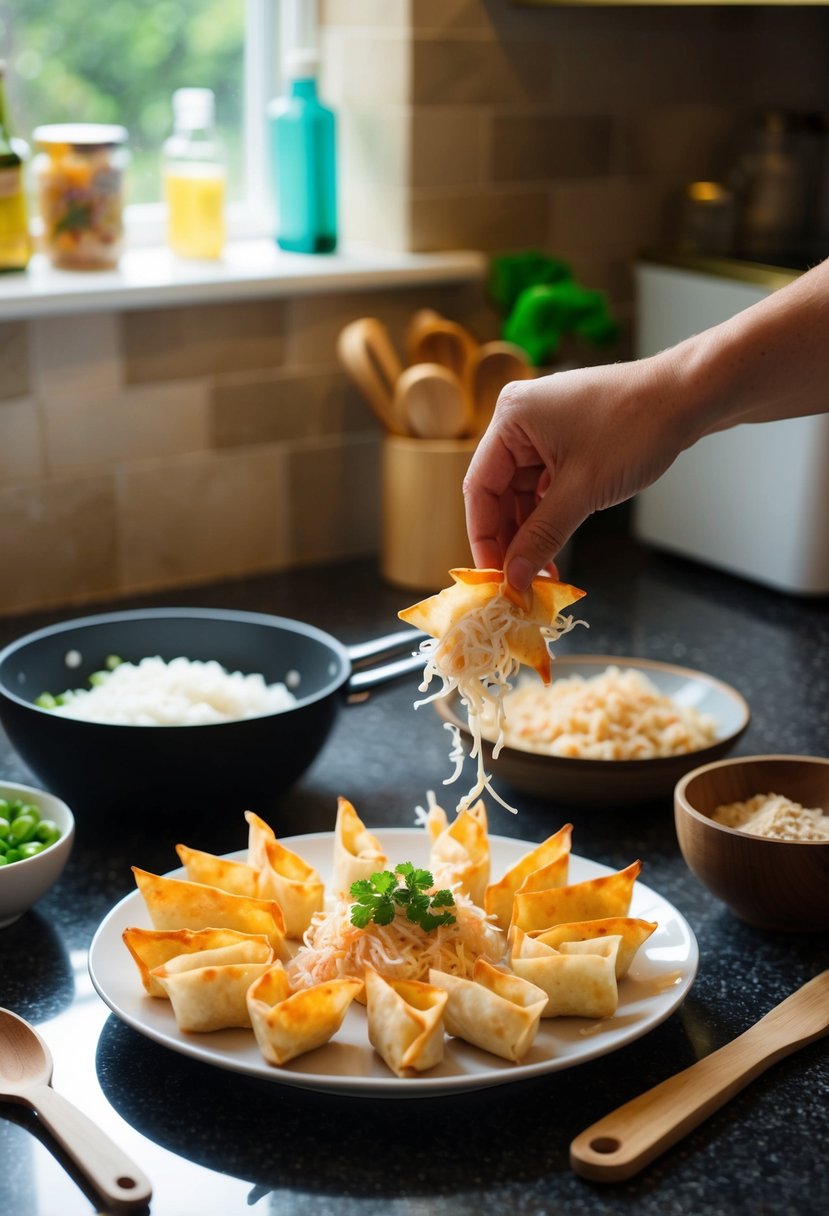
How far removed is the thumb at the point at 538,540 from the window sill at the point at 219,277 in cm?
84

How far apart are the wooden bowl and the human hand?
0.22 meters

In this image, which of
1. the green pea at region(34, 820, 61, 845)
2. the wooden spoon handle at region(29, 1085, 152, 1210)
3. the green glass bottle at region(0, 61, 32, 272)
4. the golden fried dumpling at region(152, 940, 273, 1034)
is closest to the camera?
the wooden spoon handle at region(29, 1085, 152, 1210)

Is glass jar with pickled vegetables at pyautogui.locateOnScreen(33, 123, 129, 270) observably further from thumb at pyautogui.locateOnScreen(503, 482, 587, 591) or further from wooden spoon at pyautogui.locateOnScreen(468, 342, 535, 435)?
thumb at pyautogui.locateOnScreen(503, 482, 587, 591)

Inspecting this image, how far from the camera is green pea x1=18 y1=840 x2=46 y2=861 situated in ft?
3.58

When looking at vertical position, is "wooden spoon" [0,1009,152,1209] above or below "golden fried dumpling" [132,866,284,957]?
below

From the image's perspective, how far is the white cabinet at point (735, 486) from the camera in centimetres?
184

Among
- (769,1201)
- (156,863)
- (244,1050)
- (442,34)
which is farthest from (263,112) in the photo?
(769,1201)

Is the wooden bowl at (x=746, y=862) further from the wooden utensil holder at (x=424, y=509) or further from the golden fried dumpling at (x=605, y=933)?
the wooden utensil holder at (x=424, y=509)

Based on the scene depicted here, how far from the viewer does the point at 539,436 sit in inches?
42.4

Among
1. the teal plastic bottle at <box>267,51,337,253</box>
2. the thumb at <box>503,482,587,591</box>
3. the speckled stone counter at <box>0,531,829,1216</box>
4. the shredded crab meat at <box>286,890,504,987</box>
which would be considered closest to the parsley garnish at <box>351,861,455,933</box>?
the shredded crab meat at <box>286,890,504,987</box>

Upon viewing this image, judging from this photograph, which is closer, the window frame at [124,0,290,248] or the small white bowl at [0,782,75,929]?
the small white bowl at [0,782,75,929]

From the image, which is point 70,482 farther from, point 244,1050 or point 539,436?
point 244,1050

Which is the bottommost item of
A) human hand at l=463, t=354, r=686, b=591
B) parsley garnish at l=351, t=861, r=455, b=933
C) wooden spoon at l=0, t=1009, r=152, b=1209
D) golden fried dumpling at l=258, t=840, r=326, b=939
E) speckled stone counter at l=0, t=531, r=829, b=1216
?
speckled stone counter at l=0, t=531, r=829, b=1216

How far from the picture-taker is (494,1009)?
0.89m
